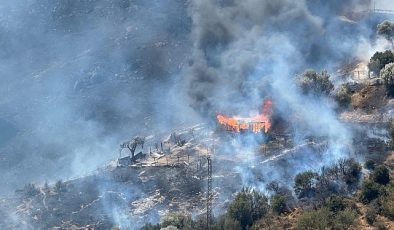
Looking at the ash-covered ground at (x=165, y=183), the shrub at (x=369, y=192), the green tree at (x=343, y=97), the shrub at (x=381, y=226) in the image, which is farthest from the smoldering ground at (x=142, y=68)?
the shrub at (x=381, y=226)

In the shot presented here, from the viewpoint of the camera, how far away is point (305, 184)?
6200cm

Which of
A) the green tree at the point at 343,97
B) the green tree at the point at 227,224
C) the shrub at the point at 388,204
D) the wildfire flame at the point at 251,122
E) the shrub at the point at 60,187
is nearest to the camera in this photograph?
the shrub at the point at 388,204

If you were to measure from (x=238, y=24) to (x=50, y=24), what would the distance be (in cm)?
5411

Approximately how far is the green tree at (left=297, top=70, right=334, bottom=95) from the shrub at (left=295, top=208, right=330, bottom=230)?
110ft

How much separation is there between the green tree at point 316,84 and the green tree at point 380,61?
271 inches

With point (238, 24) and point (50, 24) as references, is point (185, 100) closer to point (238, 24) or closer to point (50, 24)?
point (238, 24)

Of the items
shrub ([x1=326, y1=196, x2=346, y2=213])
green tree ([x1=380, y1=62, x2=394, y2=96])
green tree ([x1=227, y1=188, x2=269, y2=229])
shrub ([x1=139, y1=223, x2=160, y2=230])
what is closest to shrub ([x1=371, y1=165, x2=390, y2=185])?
shrub ([x1=326, y1=196, x2=346, y2=213])

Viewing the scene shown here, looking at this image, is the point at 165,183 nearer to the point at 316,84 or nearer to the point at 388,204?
the point at 316,84

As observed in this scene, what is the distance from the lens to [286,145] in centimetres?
7575

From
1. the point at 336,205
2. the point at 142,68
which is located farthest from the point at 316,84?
the point at 142,68

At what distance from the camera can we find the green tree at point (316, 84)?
83250 mm

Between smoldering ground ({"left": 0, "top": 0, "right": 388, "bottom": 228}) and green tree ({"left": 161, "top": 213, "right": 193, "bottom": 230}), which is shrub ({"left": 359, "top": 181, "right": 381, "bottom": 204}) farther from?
green tree ({"left": 161, "top": 213, "right": 193, "bottom": 230})

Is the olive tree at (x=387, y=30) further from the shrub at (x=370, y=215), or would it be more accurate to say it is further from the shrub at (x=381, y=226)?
the shrub at (x=381, y=226)

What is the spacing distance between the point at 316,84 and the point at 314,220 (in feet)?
118
